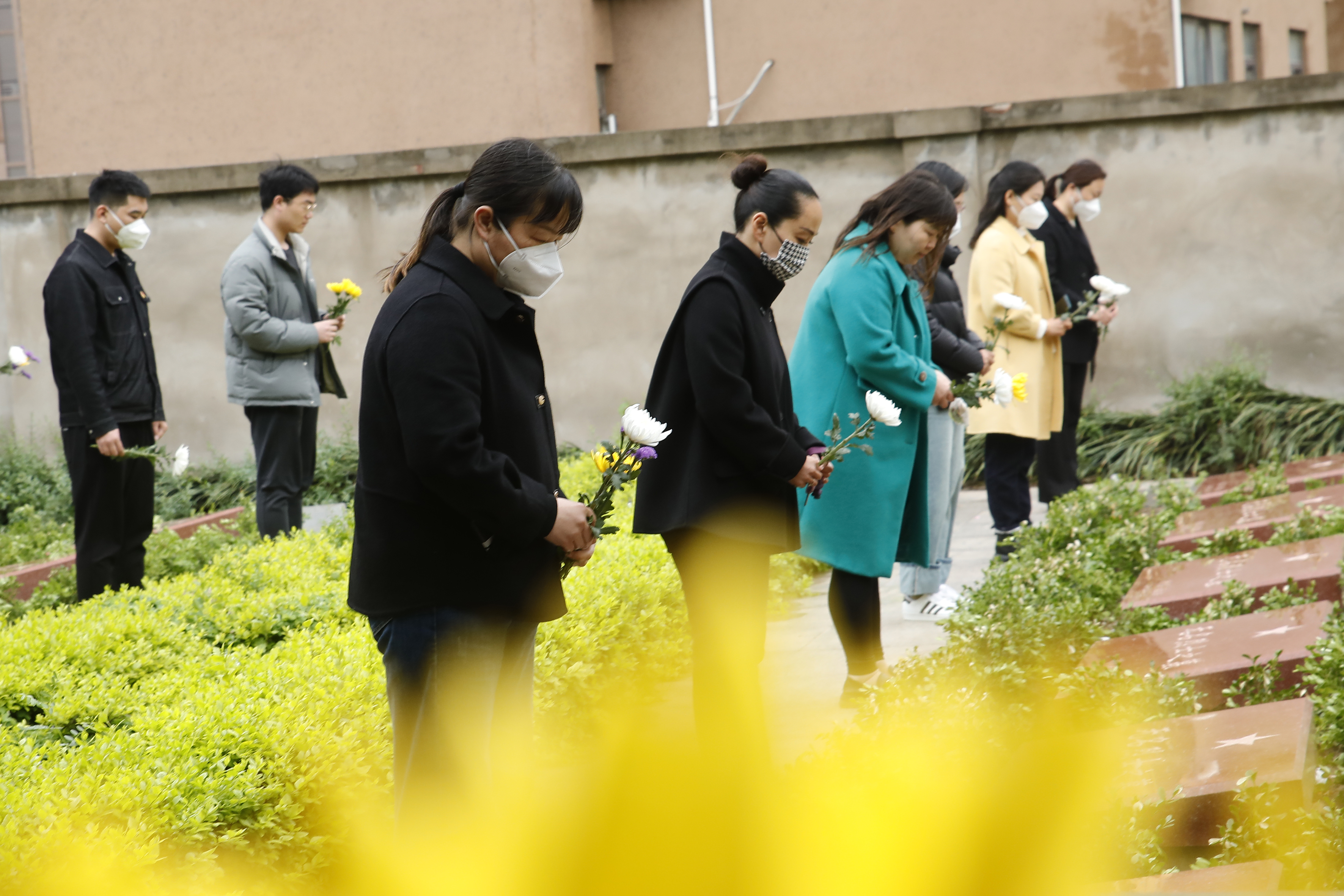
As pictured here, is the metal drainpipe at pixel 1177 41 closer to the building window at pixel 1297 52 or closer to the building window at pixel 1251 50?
the building window at pixel 1251 50

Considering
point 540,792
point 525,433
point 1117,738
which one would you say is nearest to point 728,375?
point 525,433

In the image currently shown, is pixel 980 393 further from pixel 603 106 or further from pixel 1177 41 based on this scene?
pixel 603 106

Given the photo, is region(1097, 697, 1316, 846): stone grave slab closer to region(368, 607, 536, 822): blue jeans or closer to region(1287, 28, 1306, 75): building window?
region(368, 607, 536, 822): blue jeans

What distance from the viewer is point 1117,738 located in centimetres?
114

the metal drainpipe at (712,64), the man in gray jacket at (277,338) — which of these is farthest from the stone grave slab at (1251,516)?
the metal drainpipe at (712,64)

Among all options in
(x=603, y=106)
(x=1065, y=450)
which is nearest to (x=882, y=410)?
(x=1065, y=450)

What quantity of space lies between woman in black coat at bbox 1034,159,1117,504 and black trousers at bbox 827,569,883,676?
353cm

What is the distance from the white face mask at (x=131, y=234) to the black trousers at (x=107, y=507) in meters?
0.79

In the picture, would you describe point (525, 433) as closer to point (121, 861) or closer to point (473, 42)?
point (121, 861)

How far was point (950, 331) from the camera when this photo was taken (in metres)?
5.84

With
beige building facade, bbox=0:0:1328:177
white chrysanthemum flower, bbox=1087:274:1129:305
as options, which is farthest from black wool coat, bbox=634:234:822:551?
beige building facade, bbox=0:0:1328:177

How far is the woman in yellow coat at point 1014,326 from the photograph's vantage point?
6.59 m

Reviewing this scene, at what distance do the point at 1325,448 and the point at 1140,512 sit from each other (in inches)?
114

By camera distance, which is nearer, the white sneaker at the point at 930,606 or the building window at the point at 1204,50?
the white sneaker at the point at 930,606
